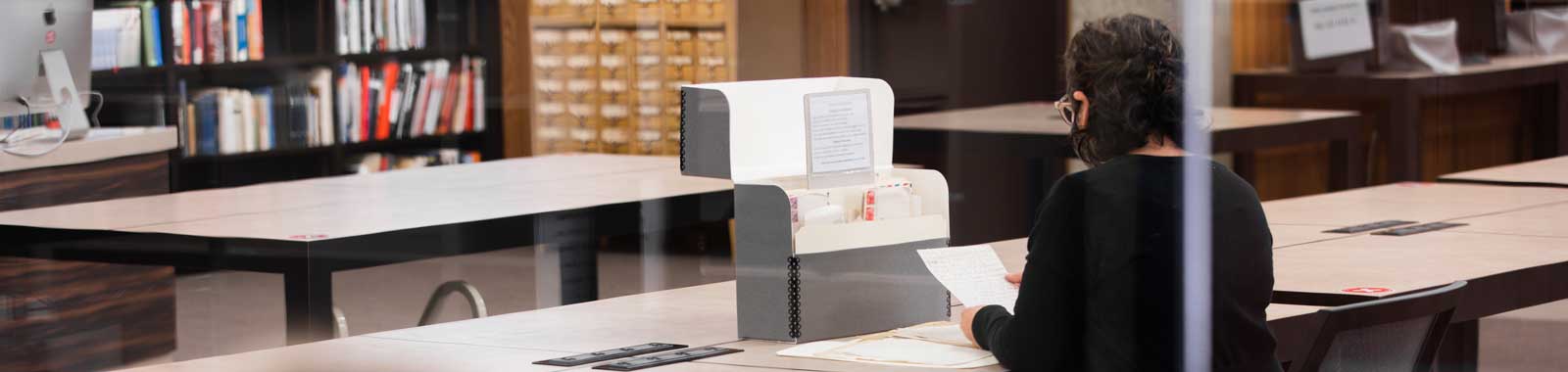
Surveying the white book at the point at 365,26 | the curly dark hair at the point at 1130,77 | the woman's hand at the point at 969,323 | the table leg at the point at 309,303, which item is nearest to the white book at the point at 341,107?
the white book at the point at 365,26

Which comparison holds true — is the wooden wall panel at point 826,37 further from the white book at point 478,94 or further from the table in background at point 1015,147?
the white book at point 478,94

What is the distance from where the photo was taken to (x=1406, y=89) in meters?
5.50

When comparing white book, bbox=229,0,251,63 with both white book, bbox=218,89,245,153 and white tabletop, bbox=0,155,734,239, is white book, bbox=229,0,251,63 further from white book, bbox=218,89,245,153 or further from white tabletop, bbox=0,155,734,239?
white tabletop, bbox=0,155,734,239

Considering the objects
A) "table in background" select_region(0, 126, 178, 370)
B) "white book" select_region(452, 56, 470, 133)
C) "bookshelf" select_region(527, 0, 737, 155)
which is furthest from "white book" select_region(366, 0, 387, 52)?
"table in background" select_region(0, 126, 178, 370)

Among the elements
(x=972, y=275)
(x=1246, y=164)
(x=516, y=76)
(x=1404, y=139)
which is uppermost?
(x=516, y=76)

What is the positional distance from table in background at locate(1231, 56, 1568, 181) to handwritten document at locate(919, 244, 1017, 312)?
6.19 ft

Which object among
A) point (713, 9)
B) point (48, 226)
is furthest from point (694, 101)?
point (713, 9)

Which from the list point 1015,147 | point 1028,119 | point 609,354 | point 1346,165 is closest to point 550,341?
point 609,354

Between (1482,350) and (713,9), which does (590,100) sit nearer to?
(713,9)

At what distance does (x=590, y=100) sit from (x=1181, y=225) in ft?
11.9

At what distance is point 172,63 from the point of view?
17.9ft

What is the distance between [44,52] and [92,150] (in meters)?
0.26

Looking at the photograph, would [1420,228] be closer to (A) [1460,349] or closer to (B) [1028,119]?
(A) [1460,349]

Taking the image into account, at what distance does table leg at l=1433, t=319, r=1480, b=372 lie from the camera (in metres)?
3.50
